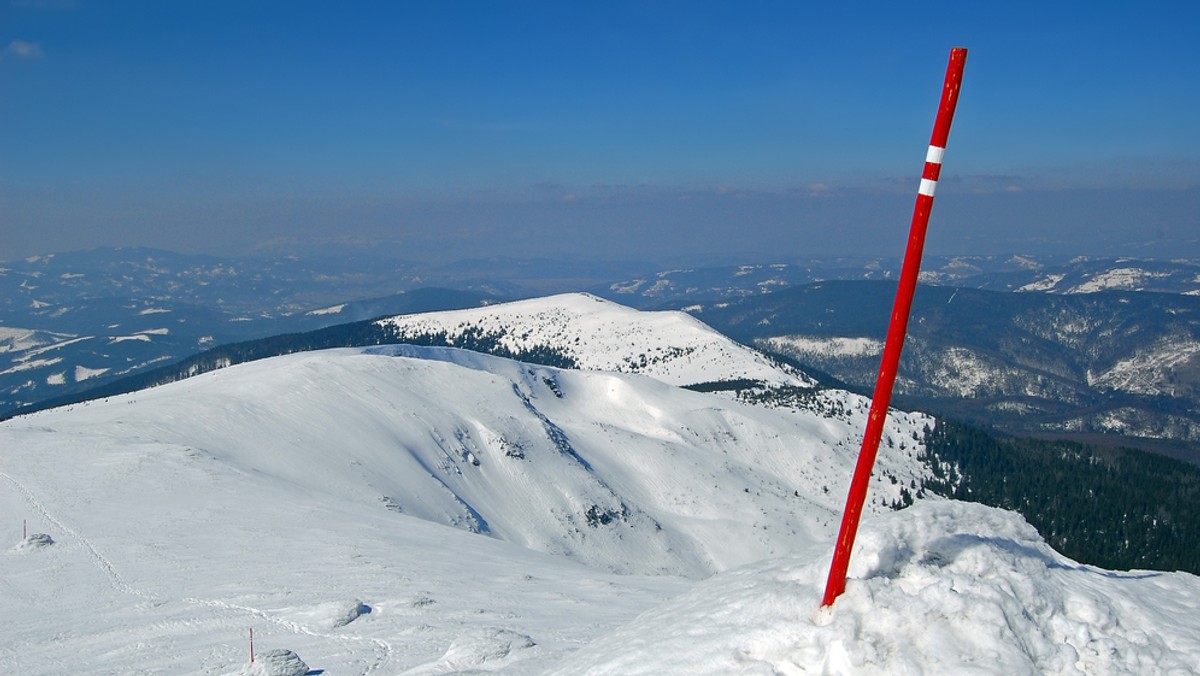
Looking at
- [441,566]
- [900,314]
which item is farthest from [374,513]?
[900,314]

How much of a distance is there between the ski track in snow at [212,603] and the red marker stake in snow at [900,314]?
1088 cm

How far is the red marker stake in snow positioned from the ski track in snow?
10.9 m

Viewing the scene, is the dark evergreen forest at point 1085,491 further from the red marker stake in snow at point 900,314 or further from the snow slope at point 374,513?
the red marker stake in snow at point 900,314

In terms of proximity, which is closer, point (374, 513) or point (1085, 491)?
point (374, 513)

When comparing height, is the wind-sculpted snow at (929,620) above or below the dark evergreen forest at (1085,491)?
above

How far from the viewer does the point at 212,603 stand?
69.2 ft

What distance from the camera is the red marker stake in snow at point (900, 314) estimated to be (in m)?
9.92

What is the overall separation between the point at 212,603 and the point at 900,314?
2038 cm

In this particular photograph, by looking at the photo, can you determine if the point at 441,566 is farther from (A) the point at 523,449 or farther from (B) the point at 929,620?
(A) the point at 523,449

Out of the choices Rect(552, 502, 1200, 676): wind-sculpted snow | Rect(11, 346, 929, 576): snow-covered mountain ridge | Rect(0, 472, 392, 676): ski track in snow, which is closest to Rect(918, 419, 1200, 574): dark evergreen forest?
Rect(11, 346, 929, 576): snow-covered mountain ridge

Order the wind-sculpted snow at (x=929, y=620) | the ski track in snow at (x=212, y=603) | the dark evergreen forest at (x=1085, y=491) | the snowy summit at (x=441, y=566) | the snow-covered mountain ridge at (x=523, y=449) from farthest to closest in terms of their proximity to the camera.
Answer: the dark evergreen forest at (x=1085, y=491)
the snow-covered mountain ridge at (x=523, y=449)
the ski track in snow at (x=212, y=603)
the snowy summit at (x=441, y=566)
the wind-sculpted snow at (x=929, y=620)

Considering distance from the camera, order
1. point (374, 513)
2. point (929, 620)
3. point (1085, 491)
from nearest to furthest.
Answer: point (929, 620), point (374, 513), point (1085, 491)

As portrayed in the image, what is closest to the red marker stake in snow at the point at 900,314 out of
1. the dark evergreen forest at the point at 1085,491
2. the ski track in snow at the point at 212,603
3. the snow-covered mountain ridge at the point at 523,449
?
the ski track in snow at the point at 212,603

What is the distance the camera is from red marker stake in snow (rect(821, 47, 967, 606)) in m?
9.92
